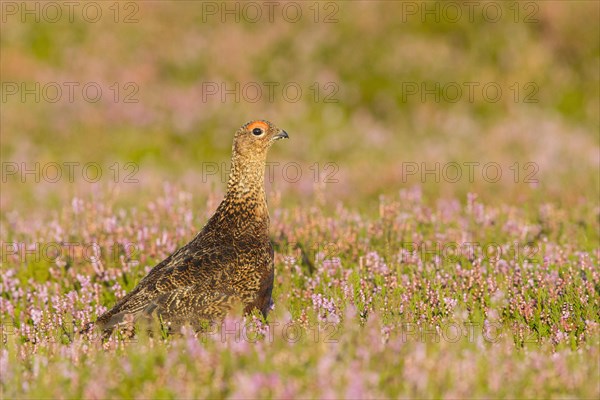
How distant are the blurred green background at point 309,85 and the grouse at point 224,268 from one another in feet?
22.0

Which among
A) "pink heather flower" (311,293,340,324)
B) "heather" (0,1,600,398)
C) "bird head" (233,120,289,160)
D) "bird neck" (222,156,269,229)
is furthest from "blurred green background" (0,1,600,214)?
"pink heather flower" (311,293,340,324)

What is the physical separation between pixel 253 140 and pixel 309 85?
12.1 metres

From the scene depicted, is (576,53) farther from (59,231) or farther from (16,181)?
(59,231)

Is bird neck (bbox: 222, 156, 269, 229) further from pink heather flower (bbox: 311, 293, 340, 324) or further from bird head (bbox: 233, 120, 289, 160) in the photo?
pink heather flower (bbox: 311, 293, 340, 324)

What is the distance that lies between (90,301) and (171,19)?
14753 millimetres

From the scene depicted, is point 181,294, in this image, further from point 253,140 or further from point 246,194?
point 253,140

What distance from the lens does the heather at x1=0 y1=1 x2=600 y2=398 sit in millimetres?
3844

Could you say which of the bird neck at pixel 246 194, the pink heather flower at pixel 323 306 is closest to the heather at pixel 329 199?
the pink heather flower at pixel 323 306

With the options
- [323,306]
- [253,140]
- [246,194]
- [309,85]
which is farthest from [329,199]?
[309,85]

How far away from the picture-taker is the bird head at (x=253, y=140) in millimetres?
6254

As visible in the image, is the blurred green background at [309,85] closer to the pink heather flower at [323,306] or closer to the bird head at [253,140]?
the bird head at [253,140]

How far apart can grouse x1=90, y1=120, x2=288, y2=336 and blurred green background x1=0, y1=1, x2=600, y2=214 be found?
6720mm

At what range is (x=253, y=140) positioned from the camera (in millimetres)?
6297

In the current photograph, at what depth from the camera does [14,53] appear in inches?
730
